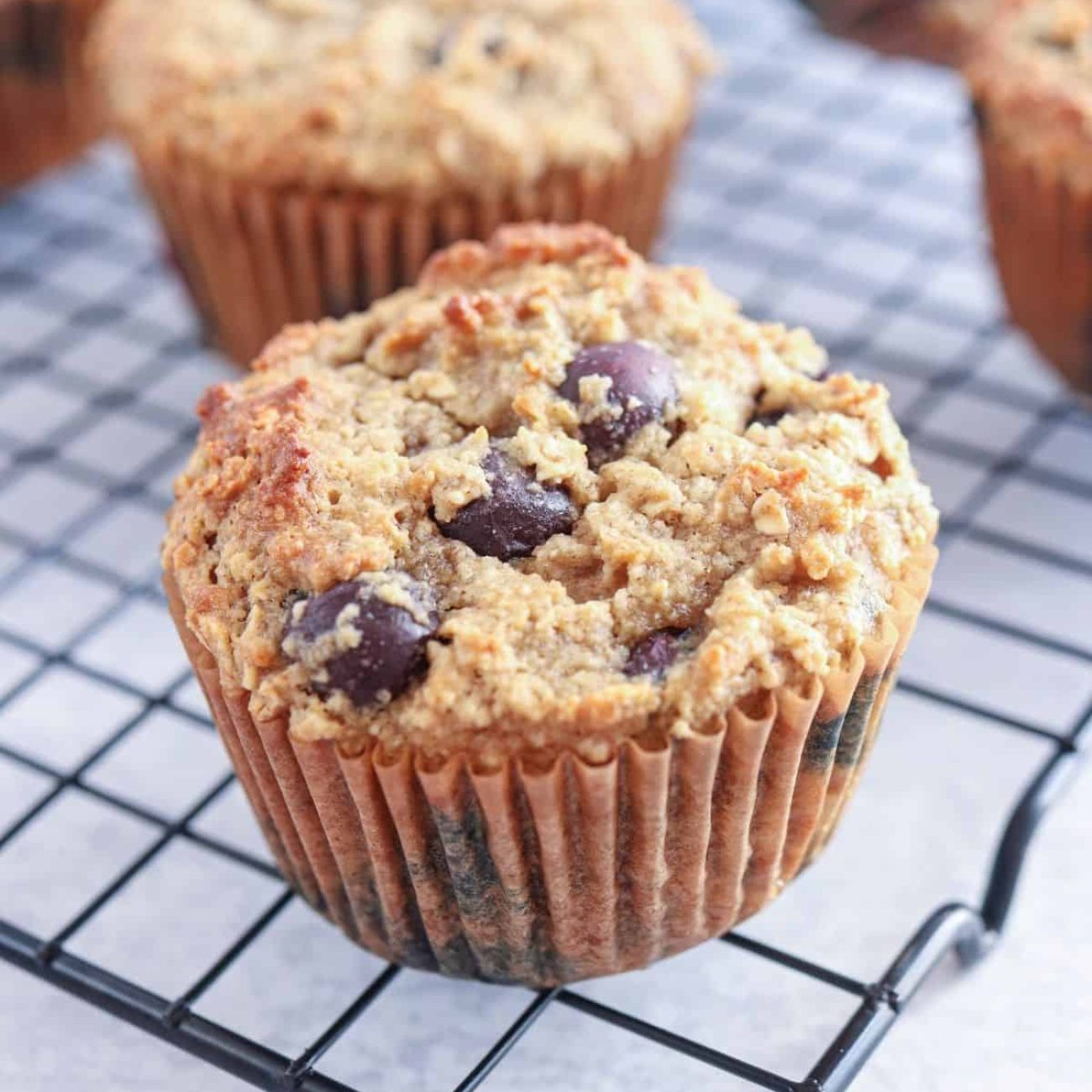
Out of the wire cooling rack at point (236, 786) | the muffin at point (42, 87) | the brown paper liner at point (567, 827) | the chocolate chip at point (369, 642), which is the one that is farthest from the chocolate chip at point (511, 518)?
the muffin at point (42, 87)

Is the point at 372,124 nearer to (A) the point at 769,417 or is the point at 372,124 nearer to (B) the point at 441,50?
(B) the point at 441,50

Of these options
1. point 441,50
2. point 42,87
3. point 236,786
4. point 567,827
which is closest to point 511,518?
point 567,827

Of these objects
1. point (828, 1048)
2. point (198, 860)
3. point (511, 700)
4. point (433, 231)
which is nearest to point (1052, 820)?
point (828, 1048)

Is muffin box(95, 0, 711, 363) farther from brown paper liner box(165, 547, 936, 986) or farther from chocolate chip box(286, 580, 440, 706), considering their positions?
chocolate chip box(286, 580, 440, 706)

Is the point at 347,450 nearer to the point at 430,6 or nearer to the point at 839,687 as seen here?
the point at 839,687

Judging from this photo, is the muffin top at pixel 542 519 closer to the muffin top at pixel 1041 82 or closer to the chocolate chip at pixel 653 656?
the chocolate chip at pixel 653 656

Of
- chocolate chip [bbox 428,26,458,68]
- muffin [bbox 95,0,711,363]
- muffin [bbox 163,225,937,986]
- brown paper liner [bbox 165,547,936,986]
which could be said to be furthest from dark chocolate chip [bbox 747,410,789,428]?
chocolate chip [bbox 428,26,458,68]
